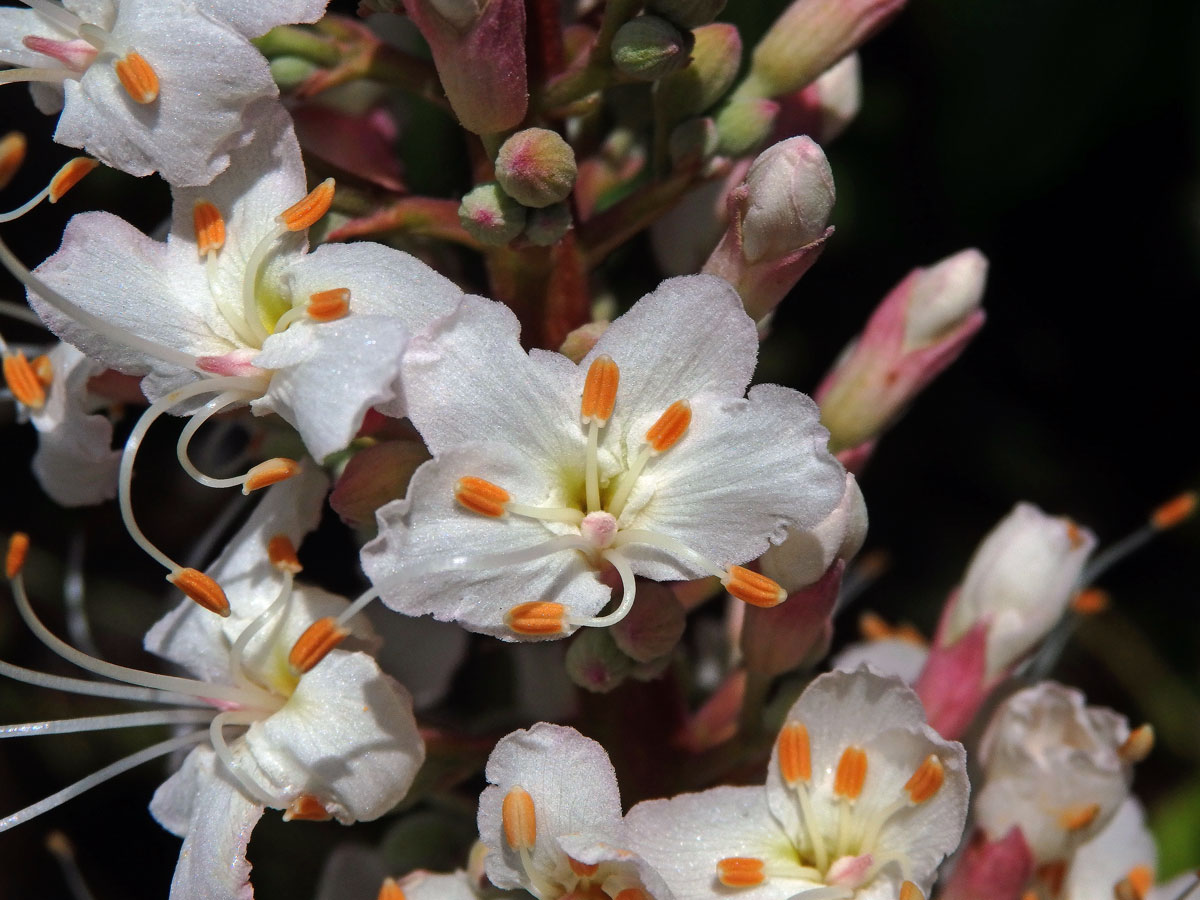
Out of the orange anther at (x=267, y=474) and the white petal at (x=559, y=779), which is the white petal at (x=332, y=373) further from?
the white petal at (x=559, y=779)

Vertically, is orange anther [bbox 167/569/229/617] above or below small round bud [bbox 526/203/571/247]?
below

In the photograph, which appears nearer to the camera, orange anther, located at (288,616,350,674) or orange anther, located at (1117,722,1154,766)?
orange anther, located at (288,616,350,674)

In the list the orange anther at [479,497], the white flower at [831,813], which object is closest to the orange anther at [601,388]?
the orange anther at [479,497]

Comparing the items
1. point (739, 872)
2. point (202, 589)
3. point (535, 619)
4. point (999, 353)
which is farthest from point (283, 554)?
point (999, 353)

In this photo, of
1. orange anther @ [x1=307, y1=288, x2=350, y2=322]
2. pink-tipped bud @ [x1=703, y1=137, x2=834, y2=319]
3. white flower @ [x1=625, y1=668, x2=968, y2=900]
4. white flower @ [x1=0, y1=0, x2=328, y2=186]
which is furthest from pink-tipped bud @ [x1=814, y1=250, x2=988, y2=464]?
white flower @ [x1=0, y1=0, x2=328, y2=186]

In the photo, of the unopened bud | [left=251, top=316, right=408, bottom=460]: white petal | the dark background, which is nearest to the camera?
[left=251, top=316, right=408, bottom=460]: white petal

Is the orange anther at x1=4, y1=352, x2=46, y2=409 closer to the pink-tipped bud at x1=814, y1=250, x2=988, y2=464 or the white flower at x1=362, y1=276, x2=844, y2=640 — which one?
the white flower at x1=362, y1=276, x2=844, y2=640

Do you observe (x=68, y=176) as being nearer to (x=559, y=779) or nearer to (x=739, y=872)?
(x=559, y=779)

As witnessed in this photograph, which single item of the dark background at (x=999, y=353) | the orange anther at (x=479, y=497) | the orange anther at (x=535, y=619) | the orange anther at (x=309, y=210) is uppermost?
the orange anther at (x=309, y=210)
